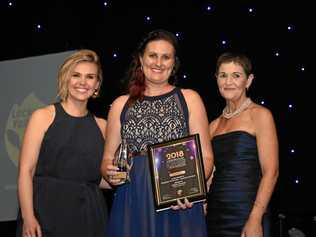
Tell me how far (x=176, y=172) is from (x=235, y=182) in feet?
1.59

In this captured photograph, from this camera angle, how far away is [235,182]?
2889 millimetres

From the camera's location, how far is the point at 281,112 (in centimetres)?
437

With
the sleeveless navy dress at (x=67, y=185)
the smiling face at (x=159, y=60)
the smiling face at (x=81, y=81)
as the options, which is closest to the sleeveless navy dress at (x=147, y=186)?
the smiling face at (x=159, y=60)

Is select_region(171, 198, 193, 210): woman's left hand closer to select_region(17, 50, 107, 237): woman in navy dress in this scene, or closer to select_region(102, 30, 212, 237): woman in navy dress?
select_region(102, 30, 212, 237): woman in navy dress

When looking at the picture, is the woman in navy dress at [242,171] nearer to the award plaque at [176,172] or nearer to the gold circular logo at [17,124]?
the award plaque at [176,172]

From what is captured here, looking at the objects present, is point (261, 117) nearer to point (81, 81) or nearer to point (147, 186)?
point (147, 186)

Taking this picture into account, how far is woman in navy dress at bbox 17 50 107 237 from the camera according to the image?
277cm

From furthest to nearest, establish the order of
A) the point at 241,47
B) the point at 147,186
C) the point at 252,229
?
the point at 241,47 → the point at 252,229 → the point at 147,186

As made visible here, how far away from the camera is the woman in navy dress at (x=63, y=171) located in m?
2.77

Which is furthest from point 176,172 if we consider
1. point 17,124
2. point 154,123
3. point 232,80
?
point 17,124

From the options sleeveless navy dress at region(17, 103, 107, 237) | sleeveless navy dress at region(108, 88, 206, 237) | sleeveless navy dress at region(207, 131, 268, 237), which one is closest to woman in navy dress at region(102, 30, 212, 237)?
sleeveless navy dress at region(108, 88, 206, 237)

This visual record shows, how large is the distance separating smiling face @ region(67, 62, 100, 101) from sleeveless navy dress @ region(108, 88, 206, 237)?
1.07 ft

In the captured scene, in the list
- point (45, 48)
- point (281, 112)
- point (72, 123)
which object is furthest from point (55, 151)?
point (45, 48)

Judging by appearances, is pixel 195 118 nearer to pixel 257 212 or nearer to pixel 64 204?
pixel 257 212
